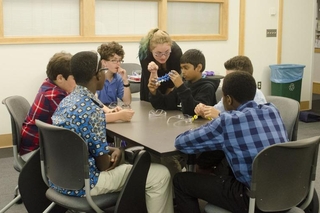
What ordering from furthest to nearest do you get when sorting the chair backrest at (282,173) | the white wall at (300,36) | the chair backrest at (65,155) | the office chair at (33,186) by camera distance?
the white wall at (300,36)
the office chair at (33,186)
the chair backrest at (65,155)
the chair backrest at (282,173)

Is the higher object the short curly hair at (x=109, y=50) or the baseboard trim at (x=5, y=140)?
the short curly hair at (x=109, y=50)

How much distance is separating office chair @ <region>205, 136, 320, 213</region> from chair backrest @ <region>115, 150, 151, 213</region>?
429 millimetres

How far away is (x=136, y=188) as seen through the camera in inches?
89.0

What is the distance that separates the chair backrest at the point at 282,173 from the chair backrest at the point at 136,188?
54 centimetres

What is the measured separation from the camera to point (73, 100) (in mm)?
2197

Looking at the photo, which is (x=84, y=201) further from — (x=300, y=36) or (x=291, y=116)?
(x=300, y=36)

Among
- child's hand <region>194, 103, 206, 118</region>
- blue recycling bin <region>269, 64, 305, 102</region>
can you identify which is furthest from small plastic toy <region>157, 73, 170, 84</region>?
blue recycling bin <region>269, 64, 305, 102</region>

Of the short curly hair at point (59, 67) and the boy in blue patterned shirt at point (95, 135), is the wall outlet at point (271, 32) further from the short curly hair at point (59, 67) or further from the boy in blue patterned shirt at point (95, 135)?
the boy in blue patterned shirt at point (95, 135)

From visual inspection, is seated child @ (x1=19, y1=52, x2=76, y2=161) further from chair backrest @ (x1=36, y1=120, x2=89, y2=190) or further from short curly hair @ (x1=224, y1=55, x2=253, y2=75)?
short curly hair @ (x1=224, y1=55, x2=253, y2=75)

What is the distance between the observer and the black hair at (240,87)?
2.21 meters

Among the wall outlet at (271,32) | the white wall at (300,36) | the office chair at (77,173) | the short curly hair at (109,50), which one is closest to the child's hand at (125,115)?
the office chair at (77,173)

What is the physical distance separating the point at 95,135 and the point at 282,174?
0.85 meters

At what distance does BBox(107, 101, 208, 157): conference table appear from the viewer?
2.23 meters

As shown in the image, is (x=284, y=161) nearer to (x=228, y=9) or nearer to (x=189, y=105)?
(x=189, y=105)
